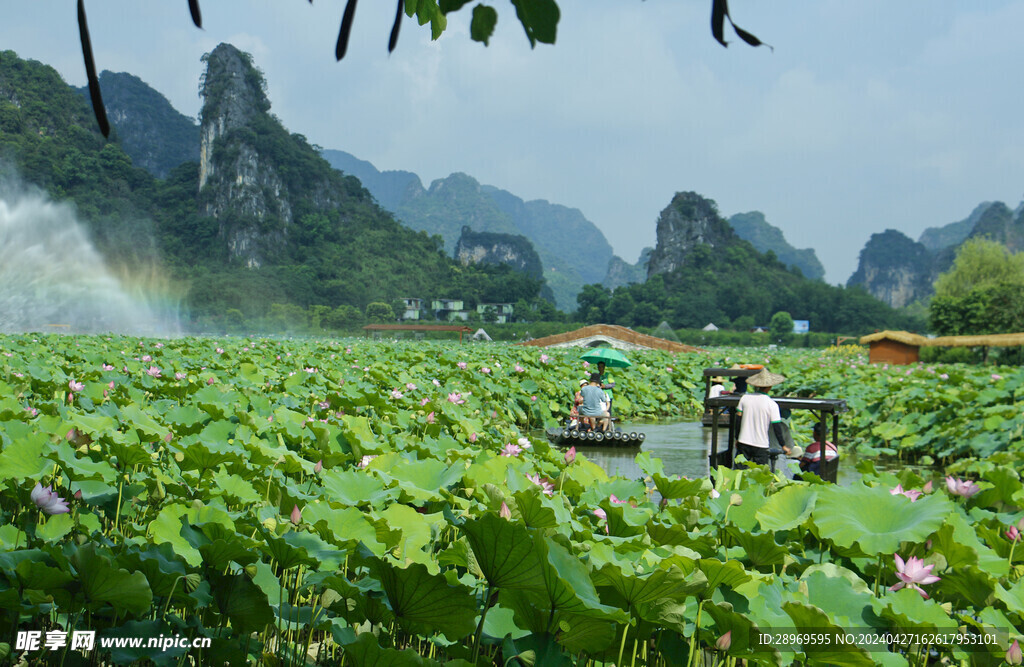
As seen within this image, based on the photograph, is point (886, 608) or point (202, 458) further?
point (202, 458)

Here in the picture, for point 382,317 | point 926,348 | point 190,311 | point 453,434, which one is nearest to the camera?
point 453,434

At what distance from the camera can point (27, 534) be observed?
196 cm

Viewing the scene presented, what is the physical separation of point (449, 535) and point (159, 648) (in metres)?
1.16

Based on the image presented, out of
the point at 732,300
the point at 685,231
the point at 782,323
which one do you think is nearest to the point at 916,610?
the point at 782,323

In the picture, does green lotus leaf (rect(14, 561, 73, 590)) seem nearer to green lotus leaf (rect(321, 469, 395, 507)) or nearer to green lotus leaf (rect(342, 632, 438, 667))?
green lotus leaf (rect(342, 632, 438, 667))

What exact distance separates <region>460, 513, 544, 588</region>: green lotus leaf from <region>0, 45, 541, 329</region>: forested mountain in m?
59.0

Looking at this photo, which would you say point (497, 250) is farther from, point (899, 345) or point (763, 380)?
point (763, 380)

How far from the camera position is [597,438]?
8.35 meters

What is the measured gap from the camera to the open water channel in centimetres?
718

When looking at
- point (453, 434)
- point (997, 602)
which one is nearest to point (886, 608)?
point (997, 602)

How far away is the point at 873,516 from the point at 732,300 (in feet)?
271

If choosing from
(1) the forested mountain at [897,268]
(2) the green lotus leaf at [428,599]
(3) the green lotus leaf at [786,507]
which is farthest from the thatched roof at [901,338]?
(1) the forested mountain at [897,268]

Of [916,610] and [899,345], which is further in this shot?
[899,345]

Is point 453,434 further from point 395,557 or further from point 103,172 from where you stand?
point 103,172
